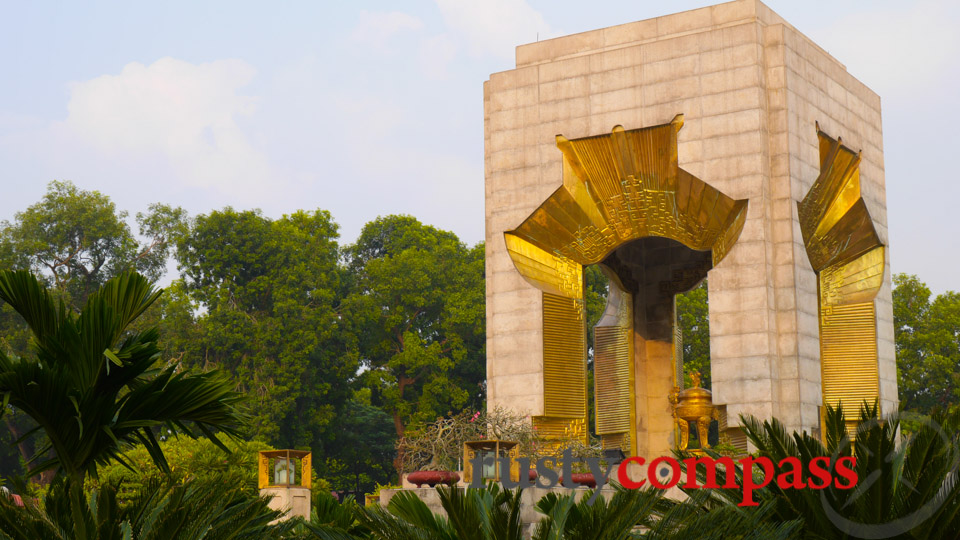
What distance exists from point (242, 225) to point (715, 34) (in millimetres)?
28328

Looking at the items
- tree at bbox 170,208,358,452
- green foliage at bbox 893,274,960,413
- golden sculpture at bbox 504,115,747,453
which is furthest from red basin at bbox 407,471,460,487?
green foliage at bbox 893,274,960,413

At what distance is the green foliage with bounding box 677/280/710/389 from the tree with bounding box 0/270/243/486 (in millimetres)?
33467

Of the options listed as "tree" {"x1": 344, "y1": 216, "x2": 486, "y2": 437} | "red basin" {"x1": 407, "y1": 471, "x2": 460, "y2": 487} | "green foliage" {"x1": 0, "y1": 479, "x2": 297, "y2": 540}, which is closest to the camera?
"green foliage" {"x1": 0, "y1": 479, "x2": 297, "y2": 540}

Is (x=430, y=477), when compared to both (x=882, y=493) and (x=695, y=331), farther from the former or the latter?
(x=695, y=331)

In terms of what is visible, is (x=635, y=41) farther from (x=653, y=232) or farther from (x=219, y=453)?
(x=219, y=453)

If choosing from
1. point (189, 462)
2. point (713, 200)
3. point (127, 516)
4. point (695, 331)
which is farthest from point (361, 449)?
point (127, 516)

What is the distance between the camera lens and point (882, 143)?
2523cm

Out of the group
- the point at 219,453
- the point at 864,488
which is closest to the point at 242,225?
the point at 219,453

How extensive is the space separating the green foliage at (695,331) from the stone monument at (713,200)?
18.5 meters

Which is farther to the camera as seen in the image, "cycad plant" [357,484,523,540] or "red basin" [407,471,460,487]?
"red basin" [407,471,460,487]

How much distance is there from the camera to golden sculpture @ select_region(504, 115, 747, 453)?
73.7 ft

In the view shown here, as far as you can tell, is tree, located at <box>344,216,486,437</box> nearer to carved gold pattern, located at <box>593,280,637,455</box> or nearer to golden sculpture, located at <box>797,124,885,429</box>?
carved gold pattern, located at <box>593,280,637,455</box>

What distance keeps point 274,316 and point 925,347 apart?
23.2m

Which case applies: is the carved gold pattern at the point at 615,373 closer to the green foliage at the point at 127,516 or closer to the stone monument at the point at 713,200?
the stone monument at the point at 713,200
